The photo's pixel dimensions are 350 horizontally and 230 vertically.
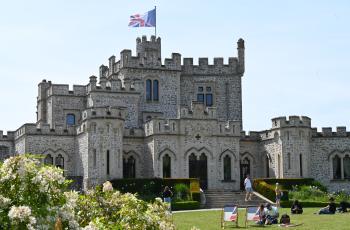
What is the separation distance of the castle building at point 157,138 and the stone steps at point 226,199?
3140 millimetres

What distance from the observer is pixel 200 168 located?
4919cm

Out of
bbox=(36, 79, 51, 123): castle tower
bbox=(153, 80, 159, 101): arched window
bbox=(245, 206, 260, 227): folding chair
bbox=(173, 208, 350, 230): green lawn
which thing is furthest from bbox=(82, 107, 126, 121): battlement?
bbox=(245, 206, 260, 227): folding chair

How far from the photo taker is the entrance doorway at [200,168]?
49031mm

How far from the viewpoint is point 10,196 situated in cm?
1119

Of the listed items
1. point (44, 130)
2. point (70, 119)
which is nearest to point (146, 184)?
point (44, 130)

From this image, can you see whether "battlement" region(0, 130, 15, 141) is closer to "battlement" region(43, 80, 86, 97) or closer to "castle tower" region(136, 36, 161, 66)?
"battlement" region(43, 80, 86, 97)

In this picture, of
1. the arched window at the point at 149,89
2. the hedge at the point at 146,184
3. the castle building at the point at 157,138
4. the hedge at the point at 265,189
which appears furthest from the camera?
the arched window at the point at 149,89

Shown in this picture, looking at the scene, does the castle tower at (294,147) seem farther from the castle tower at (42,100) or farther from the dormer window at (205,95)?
the castle tower at (42,100)

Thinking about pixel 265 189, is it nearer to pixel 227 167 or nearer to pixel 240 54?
pixel 227 167

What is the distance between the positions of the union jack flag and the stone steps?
53.3ft

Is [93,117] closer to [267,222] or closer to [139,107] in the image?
[139,107]

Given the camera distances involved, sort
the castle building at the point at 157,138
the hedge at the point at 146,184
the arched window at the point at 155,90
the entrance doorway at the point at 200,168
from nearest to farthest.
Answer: the hedge at the point at 146,184, the castle building at the point at 157,138, the entrance doorway at the point at 200,168, the arched window at the point at 155,90

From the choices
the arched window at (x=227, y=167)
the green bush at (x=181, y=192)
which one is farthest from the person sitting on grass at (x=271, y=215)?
the arched window at (x=227, y=167)

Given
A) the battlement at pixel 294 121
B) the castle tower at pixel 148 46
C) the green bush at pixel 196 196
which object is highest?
the castle tower at pixel 148 46
